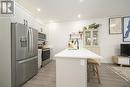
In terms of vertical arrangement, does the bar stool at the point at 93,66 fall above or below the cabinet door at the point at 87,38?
below

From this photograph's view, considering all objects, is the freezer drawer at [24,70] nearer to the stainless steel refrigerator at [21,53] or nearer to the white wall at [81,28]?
the stainless steel refrigerator at [21,53]

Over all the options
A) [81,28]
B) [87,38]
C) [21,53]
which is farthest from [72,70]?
[81,28]

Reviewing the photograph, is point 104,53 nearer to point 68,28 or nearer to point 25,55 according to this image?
point 68,28

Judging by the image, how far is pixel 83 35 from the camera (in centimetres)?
628

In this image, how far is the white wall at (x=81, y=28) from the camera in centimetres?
623

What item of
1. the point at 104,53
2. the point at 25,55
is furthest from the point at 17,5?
the point at 104,53

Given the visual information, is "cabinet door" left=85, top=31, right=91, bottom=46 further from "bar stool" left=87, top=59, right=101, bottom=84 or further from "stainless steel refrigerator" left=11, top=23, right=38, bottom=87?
"stainless steel refrigerator" left=11, top=23, right=38, bottom=87

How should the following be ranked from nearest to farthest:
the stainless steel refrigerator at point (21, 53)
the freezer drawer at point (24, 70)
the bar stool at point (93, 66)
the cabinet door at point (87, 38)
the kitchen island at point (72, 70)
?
1. the kitchen island at point (72, 70)
2. the stainless steel refrigerator at point (21, 53)
3. the freezer drawer at point (24, 70)
4. the bar stool at point (93, 66)
5. the cabinet door at point (87, 38)

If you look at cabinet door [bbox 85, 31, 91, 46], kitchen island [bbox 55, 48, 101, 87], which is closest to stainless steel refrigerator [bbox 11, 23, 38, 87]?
kitchen island [bbox 55, 48, 101, 87]

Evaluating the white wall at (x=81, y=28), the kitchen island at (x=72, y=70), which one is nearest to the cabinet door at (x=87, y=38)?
the white wall at (x=81, y=28)

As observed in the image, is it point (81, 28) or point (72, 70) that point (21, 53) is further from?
point (81, 28)

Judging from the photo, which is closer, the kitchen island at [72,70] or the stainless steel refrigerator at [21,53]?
the kitchen island at [72,70]

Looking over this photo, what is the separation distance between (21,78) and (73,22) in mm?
5030

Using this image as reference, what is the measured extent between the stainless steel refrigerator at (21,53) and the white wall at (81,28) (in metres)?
3.82
